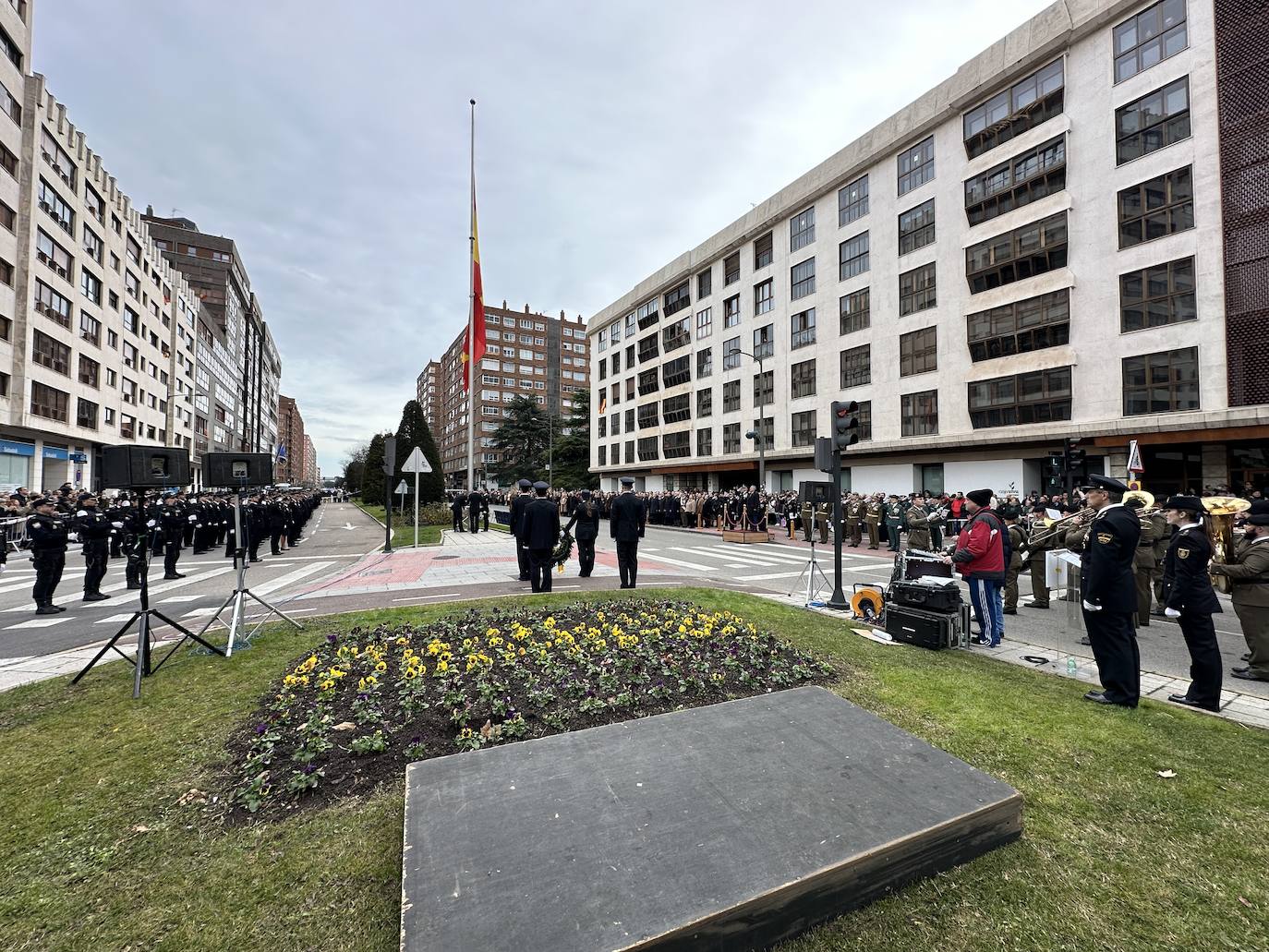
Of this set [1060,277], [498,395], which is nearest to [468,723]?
[1060,277]

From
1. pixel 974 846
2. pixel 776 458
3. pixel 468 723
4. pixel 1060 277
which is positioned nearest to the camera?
pixel 974 846

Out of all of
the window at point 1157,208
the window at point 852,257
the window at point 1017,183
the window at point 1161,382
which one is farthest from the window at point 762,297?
the window at point 1161,382

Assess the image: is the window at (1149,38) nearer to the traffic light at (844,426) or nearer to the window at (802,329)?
the window at (802,329)

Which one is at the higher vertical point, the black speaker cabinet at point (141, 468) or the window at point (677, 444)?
the window at point (677, 444)

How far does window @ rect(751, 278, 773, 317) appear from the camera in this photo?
1549 inches

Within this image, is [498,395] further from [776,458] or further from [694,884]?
[694,884]

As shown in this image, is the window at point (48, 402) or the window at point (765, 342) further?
the window at point (765, 342)

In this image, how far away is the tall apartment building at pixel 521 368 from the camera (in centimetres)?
10244

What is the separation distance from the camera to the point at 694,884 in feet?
7.27

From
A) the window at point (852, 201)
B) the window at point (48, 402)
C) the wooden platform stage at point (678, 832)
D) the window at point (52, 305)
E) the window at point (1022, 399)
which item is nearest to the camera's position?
the wooden platform stage at point (678, 832)

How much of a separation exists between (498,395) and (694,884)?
345 feet

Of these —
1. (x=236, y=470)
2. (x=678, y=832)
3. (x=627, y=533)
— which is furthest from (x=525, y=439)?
(x=678, y=832)

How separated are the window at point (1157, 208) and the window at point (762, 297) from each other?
64.7 ft

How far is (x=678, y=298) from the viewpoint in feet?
162
